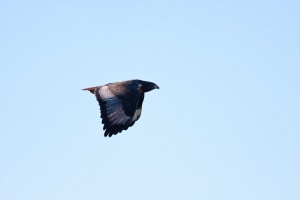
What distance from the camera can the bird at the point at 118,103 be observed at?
74.9 ft

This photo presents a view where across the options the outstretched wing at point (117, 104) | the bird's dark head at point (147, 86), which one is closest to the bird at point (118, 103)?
the outstretched wing at point (117, 104)

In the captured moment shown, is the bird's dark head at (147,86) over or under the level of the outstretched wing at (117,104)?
over

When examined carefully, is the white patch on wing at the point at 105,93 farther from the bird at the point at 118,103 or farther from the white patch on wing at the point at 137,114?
the white patch on wing at the point at 137,114

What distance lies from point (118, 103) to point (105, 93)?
2.48 ft

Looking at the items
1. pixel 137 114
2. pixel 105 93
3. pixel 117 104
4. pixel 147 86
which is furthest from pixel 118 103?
pixel 147 86

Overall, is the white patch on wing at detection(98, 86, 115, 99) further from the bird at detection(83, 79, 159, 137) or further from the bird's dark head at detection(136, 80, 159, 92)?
the bird's dark head at detection(136, 80, 159, 92)

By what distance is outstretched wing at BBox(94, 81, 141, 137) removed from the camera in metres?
22.8

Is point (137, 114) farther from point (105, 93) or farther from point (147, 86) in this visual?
point (105, 93)

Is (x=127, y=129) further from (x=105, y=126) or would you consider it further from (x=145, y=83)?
(x=145, y=83)

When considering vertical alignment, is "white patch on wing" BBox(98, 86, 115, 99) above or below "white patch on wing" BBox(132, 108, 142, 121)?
above

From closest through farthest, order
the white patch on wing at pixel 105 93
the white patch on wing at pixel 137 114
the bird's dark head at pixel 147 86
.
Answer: the white patch on wing at pixel 105 93 < the white patch on wing at pixel 137 114 < the bird's dark head at pixel 147 86

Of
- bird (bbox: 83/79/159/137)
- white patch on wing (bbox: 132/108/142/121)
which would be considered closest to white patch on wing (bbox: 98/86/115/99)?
bird (bbox: 83/79/159/137)

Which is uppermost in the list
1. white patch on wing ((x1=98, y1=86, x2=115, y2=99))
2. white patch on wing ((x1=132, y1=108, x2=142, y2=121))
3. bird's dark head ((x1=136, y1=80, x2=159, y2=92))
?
bird's dark head ((x1=136, y1=80, x2=159, y2=92))

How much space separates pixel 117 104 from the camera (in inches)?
920
